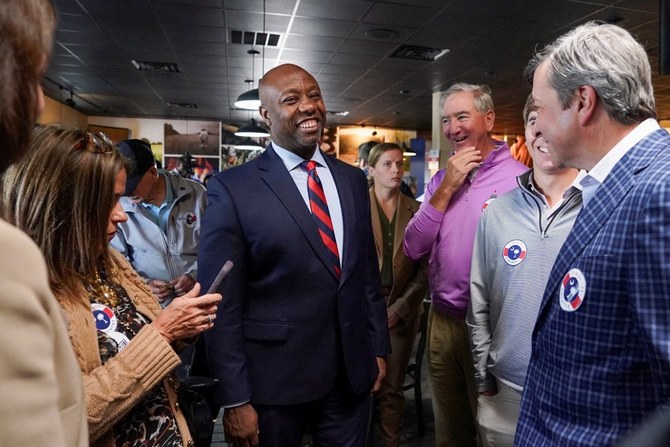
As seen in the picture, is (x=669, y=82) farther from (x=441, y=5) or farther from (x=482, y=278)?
(x=482, y=278)

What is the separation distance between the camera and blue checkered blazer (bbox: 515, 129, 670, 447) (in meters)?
0.83

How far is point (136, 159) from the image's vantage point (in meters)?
2.65

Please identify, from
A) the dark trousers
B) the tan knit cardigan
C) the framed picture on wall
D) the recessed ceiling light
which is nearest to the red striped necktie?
the dark trousers

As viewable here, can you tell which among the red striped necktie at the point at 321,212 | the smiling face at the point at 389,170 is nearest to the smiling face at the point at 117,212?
the red striped necktie at the point at 321,212

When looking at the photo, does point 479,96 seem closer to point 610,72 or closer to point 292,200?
point 292,200

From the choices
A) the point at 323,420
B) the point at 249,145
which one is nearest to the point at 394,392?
the point at 323,420

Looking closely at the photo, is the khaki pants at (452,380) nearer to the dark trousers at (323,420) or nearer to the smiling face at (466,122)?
the dark trousers at (323,420)

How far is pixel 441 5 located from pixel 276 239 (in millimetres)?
4448

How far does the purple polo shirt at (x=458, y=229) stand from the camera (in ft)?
6.72

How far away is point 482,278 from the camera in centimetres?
180

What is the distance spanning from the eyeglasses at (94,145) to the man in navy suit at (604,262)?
1.03 m

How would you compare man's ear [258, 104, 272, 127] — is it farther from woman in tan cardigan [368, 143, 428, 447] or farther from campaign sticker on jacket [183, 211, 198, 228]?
campaign sticker on jacket [183, 211, 198, 228]

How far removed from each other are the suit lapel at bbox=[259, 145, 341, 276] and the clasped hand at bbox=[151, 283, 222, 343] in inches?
17.3

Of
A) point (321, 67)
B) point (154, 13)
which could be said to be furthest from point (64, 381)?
point (321, 67)
